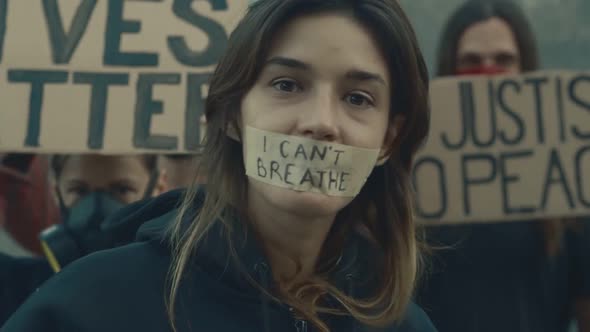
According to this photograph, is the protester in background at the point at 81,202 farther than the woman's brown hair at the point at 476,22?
No

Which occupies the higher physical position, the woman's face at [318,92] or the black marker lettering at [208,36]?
the black marker lettering at [208,36]

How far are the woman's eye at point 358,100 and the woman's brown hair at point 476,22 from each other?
1.25 meters

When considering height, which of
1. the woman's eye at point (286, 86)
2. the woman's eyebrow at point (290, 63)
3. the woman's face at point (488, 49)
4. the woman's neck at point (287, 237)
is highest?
the woman's face at point (488, 49)

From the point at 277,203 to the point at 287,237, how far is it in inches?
3.4

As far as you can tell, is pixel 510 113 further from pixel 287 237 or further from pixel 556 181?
A: pixel 287 237

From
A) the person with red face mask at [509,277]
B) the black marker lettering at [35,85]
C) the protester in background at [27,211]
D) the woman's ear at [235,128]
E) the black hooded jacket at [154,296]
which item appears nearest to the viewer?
the black hooded jacket at [154,296]

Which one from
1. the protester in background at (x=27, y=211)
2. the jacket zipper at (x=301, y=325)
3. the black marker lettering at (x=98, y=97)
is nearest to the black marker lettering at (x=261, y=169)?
the jacket zipper at (x=301, y=325)

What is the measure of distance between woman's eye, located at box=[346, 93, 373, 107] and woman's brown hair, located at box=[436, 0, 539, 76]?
1245 millimetres

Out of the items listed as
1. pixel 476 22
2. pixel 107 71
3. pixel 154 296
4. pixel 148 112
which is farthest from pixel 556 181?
pixel 154 296

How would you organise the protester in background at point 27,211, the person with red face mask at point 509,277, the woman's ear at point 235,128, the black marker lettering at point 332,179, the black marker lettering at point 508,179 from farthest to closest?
1. the protester in background at point 27,211
2. the black marker lettering at point 508,179
3. the person with red face mask at point 509,277
4. the woman's ear at point 235,128
5. the black marker lettering at point 332,179

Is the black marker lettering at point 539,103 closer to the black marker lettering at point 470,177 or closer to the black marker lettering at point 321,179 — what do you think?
the black marker lettering at point 470,177

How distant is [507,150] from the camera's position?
2354mm

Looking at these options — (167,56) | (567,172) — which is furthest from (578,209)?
(167,56)

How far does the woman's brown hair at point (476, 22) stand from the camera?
8.40 feet
